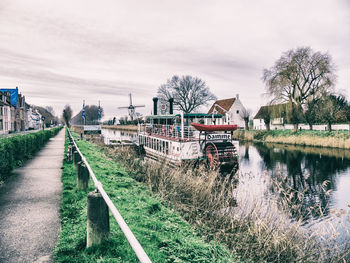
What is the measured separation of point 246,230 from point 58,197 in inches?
190

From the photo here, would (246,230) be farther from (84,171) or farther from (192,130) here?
(192,130)

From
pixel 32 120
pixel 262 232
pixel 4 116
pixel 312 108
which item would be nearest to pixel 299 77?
pixel 312 108

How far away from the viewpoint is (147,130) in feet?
87.9

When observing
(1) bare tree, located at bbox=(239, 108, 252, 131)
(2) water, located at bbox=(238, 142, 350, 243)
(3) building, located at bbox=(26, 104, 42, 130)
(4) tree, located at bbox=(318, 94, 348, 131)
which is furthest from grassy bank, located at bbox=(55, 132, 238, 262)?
(3) building, located at bbox=(26, 104, 42, 130)

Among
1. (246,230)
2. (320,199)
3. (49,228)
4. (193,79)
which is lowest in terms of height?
(320,199)

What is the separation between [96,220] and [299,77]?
37.8 metres

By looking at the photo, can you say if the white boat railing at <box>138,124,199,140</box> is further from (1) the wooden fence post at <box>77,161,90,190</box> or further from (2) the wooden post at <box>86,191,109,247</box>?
(2) the wooden post at <box>86,191,109,247</box>

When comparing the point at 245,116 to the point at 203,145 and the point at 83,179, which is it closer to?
the point at 203,145

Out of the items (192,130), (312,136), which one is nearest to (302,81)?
(312,136)

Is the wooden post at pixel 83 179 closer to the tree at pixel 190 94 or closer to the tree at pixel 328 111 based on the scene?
the tree at pixel 328 111

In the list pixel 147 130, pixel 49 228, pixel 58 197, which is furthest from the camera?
pixel 147 130

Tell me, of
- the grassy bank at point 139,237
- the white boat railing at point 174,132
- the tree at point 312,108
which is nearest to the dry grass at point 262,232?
the grassy bank at point 139,237

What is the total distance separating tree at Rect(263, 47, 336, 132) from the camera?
33219 millimetres

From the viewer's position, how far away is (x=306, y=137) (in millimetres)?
30578
